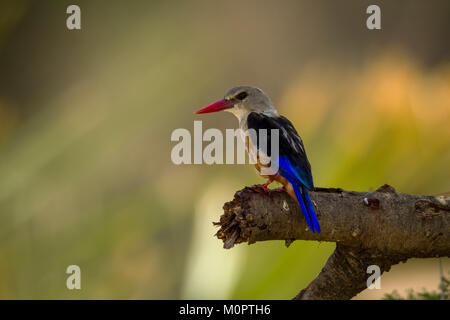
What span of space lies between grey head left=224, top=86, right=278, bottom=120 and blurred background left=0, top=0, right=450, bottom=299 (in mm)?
489

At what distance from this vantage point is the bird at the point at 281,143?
167cm

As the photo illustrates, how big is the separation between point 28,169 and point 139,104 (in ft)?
2.85

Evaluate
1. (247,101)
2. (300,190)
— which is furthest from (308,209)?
(247,101)

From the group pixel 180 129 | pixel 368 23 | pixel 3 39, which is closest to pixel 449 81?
pixel 368 23

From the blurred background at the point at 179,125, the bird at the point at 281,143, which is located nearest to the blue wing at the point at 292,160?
the bird at the point at 281,143

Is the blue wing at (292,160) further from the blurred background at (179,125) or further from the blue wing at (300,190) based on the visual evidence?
the blurred background at (179,125)

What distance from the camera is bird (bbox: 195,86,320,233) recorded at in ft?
5.46

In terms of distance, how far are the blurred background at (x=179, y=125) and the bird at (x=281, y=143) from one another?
518 millimetres

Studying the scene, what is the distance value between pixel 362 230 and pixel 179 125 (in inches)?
88.1

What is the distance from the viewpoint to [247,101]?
2260mm

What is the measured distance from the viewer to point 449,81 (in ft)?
11.3

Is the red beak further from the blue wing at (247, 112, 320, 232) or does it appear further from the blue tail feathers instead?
the blue tail feathers

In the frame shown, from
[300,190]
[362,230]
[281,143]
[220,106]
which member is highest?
[220,106]

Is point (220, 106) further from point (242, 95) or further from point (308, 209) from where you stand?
point (308, 209)
